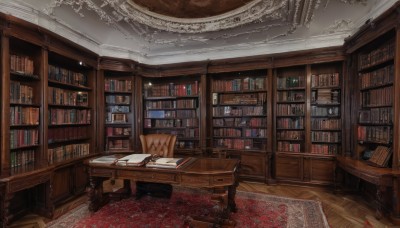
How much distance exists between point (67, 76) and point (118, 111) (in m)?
1.19

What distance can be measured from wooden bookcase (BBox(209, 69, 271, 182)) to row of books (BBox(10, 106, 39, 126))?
296 centimetres

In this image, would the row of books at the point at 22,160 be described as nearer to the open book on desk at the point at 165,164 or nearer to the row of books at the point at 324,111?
the open book on desk at the point at 165,164

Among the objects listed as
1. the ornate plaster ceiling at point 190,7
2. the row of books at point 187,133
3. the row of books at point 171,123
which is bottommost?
the row of books at point 187,133

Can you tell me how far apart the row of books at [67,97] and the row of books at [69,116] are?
0.41 ft

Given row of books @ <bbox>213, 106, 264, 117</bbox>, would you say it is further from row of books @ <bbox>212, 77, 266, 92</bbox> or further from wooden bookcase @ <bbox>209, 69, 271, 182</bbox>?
row of books @ <bbox>212, 77, 266, 92</bbox>

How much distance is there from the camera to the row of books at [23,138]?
248 cm

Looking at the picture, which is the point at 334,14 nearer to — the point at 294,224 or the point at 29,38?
the point at 294,224

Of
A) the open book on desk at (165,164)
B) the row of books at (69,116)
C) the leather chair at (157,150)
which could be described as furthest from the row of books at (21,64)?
the open book on desk at (165,164)

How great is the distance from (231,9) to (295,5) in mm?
844

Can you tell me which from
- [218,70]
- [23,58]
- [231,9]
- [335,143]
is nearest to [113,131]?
[23,58]

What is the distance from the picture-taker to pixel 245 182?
3.96 metres

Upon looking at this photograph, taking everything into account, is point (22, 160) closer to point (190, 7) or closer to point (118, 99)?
point (118, 99)

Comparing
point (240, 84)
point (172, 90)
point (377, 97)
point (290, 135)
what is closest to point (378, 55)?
point (377, 97)

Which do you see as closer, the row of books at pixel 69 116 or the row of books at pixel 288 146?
the row of books at pixel 69 116
